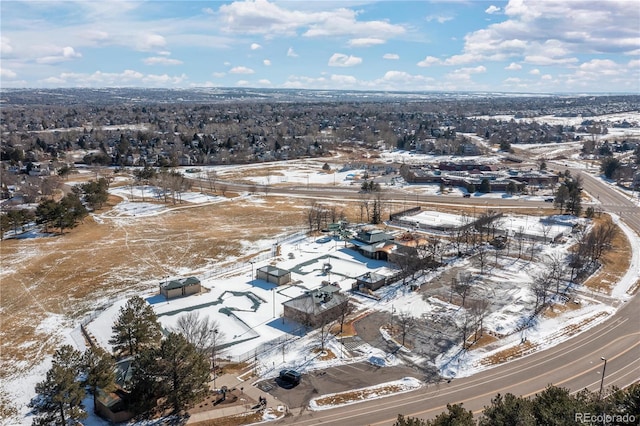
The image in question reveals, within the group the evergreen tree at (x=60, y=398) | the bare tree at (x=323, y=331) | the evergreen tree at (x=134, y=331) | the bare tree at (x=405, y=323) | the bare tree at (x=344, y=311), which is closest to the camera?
the evergreen tree at (x=60, y=398)

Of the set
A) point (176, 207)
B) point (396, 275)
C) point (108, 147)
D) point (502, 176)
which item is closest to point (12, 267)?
point (176, 207)

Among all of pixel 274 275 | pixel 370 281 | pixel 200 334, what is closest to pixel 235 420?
pixel 200 334

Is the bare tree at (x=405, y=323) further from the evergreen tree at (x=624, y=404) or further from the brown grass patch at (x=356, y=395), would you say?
the evergreen tree at (x=624, y=404)

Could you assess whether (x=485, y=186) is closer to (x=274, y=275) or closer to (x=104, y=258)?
(x=274, y=275)

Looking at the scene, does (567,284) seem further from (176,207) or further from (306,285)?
(176,207)

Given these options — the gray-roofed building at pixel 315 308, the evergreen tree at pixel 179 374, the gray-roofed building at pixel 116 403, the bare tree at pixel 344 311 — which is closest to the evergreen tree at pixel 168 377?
the evergreen tree at pixel 179 374
